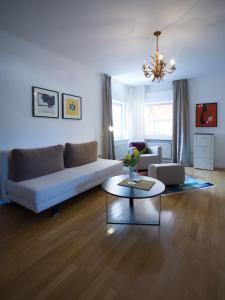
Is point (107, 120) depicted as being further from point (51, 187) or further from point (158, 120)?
point (51, 187)

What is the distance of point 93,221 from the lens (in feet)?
7.61

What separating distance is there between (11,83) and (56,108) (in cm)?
91

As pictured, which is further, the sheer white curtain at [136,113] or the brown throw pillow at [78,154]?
the sheer white curtain at [136,113]

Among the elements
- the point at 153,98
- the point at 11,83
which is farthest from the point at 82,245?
the point at 153,98

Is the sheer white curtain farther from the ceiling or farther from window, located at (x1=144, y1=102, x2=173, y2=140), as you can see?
the ceiling

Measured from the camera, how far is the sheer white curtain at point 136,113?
6.06 m

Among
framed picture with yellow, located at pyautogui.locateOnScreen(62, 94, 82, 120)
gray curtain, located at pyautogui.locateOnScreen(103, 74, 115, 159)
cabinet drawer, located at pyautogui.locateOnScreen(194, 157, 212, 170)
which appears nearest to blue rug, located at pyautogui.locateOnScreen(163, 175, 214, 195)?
cabinet drawer, located at pyautogui.locateOnScreen(194, 157, 212, 170)

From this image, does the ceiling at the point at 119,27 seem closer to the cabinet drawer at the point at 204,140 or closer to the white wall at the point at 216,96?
the white wall at the point at 216,96

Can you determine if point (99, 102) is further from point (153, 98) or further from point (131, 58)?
point (153, 98)

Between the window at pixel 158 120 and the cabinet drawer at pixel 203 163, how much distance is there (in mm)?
1186

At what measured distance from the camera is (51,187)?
2.36m

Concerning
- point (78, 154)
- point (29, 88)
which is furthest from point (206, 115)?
point (29, 88)

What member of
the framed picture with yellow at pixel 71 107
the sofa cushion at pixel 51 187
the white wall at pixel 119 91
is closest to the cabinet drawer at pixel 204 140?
the white wall at pixel 119 91

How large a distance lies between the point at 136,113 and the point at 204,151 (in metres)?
2.51
